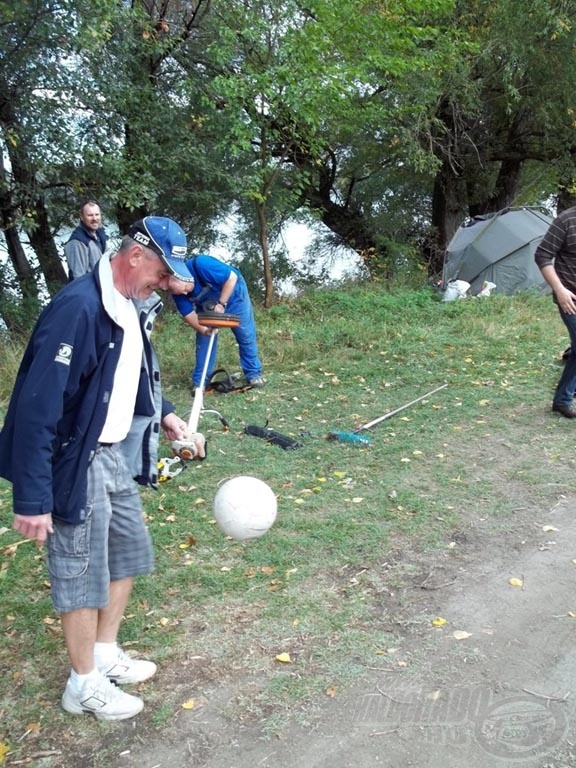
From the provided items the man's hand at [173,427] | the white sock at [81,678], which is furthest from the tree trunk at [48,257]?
the white sock at [81,678]

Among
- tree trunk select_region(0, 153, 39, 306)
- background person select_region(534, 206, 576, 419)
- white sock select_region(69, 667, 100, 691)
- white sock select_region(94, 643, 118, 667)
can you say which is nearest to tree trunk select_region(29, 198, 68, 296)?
tree trunk select_region(0, 153, 39, 306)

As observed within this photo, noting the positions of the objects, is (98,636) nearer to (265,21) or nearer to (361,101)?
(265,21)

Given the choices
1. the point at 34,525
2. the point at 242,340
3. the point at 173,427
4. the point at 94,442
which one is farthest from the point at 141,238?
the point at 242,340

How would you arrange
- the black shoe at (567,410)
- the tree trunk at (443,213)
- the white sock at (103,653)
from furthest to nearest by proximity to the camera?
the tree trunk at (443,213) → the black shoe at (567,410) → the white sock at (103,653)

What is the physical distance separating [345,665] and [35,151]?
28.0 ft

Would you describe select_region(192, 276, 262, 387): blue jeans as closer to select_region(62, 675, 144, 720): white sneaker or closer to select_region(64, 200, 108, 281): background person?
select_region(64, 200, 108, 281): background person

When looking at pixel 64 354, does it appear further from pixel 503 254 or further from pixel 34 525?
pixel 503 254

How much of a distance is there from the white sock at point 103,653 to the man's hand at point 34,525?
0.80 metres

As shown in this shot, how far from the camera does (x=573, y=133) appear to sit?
1535cm

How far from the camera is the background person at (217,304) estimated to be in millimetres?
7027

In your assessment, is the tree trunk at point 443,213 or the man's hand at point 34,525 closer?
the man's hand at point 34,525

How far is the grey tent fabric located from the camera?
13.2 m

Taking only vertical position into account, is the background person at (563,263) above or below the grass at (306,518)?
above

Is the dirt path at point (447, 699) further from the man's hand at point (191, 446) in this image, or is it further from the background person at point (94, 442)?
the man's hand at point (191, 446)
